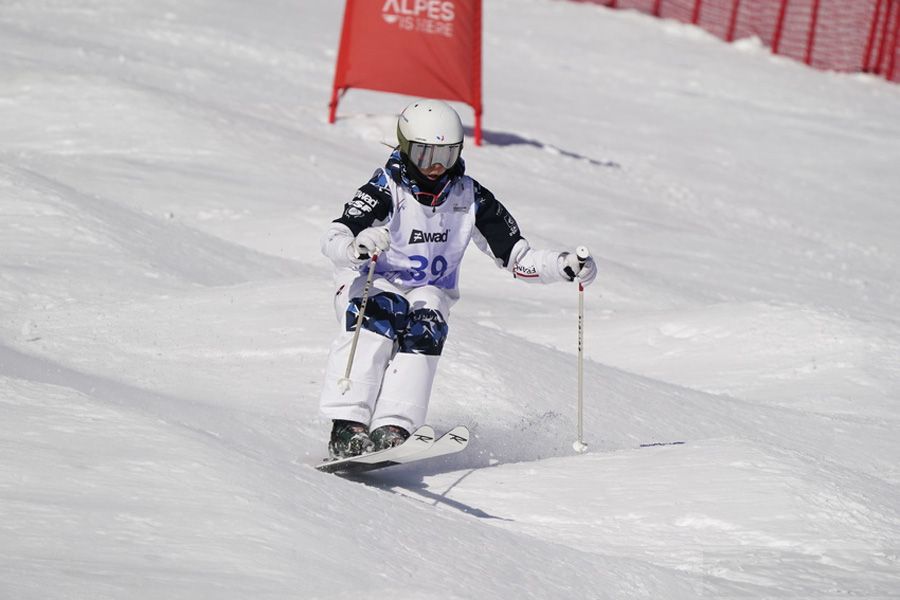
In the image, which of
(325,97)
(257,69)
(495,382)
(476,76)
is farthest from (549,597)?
(257,69)

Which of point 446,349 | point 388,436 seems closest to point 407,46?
point 446,349

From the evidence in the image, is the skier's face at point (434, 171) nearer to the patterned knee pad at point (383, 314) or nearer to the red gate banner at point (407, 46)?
the patterned knee pad at point (383, 314)

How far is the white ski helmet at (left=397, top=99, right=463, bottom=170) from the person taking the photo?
5199mm

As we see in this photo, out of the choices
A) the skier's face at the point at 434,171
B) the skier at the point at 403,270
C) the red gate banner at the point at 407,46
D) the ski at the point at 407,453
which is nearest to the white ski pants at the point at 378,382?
the skier at the point at 403,270

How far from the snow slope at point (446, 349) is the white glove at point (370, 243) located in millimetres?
804

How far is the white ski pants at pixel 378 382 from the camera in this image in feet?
16.5

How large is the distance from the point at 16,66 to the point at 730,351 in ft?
22.8

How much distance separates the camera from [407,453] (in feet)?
15.8

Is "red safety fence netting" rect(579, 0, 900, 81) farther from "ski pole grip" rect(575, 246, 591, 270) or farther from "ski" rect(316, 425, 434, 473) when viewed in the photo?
"ski" rect(316, 425, 434, 473)

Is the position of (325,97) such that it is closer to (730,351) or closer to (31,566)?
(730,351)

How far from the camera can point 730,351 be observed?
7.72 meters

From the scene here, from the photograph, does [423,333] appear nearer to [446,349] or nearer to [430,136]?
[430,136]

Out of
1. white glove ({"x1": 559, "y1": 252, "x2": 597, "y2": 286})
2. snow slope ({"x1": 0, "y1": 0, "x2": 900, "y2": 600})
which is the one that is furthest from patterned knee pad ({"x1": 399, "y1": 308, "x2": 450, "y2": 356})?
white glove ({"x1": 559, "y1": 252, "x2": 597, "y2": 286})

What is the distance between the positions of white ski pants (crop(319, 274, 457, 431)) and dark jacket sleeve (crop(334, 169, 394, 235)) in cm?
24
